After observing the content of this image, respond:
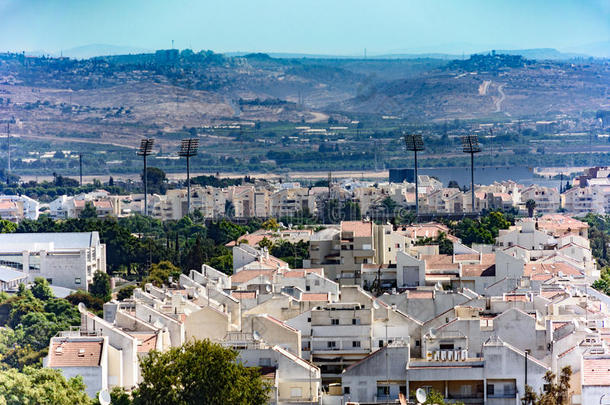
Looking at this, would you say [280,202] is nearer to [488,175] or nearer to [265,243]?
[265,243]

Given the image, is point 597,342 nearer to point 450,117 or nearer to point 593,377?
point 593,377

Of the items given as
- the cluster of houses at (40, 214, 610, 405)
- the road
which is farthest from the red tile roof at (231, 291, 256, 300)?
the road

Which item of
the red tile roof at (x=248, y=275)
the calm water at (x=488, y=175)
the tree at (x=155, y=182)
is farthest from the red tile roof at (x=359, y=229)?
the calm water at (x=488, y=175)

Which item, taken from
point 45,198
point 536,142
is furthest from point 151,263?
point 536,142

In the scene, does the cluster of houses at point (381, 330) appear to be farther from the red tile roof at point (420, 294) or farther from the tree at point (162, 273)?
the tree at point (162, 273)

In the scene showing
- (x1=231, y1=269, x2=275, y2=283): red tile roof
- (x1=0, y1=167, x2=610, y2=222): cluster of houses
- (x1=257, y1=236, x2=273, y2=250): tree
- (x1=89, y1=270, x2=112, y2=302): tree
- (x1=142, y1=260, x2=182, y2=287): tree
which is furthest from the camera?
(x1=0, y1=167, x2=610, y2=222): cluster of houses

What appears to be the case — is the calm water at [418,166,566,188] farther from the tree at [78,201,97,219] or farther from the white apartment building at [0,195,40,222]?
the tree at [78,201,97,219]
